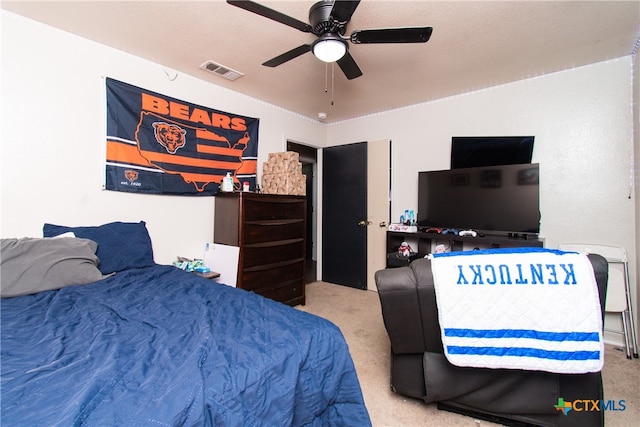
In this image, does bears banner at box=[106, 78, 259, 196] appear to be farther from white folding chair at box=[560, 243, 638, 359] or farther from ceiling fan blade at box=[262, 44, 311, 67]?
white folding chair at box=[560, 243, 638, 359]

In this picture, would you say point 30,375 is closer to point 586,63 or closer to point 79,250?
point 79,250

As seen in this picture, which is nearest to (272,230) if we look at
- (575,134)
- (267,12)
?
(267,12)

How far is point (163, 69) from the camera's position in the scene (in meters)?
2.64

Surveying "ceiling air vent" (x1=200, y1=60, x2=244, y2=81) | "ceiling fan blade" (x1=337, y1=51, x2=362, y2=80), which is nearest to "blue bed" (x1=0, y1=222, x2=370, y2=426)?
"ceiling fan blade" (x1=337, y1=51, x2=362, y2=80)

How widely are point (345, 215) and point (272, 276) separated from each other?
1669 millimetres

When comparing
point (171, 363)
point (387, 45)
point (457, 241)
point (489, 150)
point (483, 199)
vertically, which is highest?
point (387, 45)

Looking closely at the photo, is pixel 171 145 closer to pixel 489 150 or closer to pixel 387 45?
pixel 387 45

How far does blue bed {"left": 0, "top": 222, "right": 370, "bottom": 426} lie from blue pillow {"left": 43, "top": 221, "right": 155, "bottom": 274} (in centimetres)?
50

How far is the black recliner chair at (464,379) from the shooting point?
4.35 ft

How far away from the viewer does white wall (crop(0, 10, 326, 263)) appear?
1.88 m

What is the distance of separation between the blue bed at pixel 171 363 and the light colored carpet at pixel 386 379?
0.55 metres

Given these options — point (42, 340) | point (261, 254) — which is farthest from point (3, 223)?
point (261, 254)

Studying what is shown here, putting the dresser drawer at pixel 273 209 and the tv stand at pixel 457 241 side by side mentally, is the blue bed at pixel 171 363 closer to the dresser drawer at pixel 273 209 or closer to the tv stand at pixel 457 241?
the dresser drawer at pixel 273 209

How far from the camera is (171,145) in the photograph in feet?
8.64
